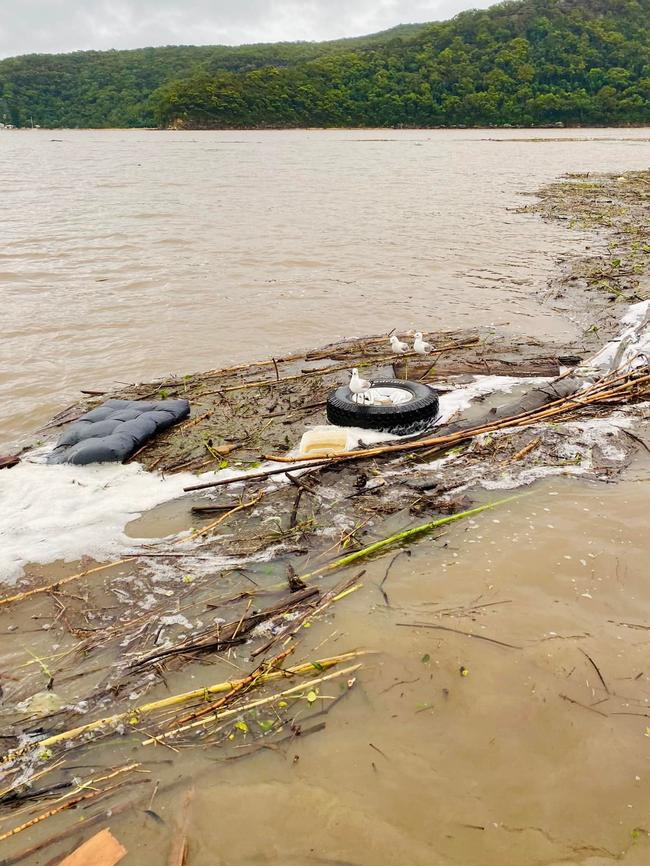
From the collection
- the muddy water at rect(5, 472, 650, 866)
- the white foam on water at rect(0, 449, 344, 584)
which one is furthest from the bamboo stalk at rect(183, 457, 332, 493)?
the muddy water at rect(5, 472, 650, 866)

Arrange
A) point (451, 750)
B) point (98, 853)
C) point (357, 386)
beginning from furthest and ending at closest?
point (357, 386) → point (451, 750) → point (98, 853)

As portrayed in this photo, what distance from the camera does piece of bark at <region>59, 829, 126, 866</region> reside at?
1.95m

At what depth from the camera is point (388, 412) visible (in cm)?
513

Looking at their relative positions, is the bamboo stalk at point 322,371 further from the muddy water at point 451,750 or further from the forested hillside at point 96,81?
the forested hillside at point 96,81

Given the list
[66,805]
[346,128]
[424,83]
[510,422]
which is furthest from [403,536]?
[346,128]

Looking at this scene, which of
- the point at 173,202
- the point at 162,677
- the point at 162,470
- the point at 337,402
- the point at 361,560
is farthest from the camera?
the point at 173,202

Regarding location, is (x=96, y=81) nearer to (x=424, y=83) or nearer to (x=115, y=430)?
(x=424, y=83)

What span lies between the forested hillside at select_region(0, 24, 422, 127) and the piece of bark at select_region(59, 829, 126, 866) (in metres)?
114

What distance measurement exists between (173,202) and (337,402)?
19362 mm

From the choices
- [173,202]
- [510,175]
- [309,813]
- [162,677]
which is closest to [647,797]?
[309,813]

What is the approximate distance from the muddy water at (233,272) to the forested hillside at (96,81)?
92.9m

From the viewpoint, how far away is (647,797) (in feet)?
6.71

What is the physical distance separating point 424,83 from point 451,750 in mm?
108453

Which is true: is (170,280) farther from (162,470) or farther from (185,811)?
(185,811)
